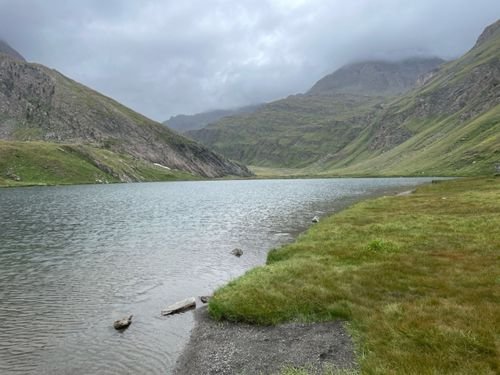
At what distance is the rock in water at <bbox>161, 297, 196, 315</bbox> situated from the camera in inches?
1103

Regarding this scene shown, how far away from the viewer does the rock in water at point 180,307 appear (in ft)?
91.9

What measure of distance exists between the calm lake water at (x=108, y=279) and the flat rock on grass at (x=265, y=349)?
1.41 m

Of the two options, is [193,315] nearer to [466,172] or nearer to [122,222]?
[122,222]

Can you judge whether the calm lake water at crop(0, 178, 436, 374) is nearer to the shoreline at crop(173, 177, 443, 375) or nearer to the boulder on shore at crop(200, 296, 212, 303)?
the shoreline at crop(173, 177, 443, 375)

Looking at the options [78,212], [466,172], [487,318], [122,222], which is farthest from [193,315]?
[466,172]

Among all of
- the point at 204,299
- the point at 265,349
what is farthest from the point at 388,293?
the point at 204,299

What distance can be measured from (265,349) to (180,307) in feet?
32.2

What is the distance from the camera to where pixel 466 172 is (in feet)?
652

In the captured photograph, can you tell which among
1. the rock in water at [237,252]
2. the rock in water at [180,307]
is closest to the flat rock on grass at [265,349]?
the rock in water at [180,307]

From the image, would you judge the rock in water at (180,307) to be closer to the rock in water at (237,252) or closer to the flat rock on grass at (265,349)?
the flat rock on grass at (265,349)

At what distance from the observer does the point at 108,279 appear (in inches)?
1441

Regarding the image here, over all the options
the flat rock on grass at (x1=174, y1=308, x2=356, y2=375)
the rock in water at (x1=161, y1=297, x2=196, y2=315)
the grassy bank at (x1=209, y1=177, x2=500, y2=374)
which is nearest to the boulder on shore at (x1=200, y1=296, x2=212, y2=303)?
the rock in water at (x1=161, y1=297, x2=196, y2=315)

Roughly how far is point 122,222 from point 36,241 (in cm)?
Answer: 2038

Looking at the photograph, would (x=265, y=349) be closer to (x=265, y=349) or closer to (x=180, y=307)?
(x=265, y=349)
